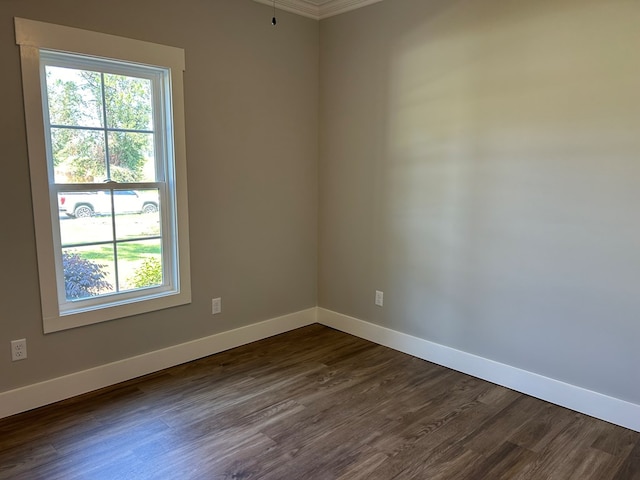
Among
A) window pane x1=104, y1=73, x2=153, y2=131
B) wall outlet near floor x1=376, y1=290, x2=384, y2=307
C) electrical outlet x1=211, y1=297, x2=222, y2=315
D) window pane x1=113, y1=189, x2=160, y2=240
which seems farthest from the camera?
wall outlet near floor x1=376, y1=290, x2=384, y2=307

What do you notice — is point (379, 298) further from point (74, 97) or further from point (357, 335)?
point (74, 97)

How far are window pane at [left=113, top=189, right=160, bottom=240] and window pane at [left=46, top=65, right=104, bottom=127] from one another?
0.47m

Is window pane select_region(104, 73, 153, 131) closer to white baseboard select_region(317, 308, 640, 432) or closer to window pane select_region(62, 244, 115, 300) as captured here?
window pane select_region(62, 244, 115, 300)

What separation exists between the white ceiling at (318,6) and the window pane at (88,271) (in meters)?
2.14

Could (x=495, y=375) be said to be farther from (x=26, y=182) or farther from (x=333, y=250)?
(x=26, y=182)

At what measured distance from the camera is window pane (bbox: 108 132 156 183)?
2818mm

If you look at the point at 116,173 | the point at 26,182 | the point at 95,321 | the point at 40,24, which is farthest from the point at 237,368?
the point at 40,24

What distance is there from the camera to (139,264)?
301 cm

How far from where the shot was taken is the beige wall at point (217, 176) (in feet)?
8.00

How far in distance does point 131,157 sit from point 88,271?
77 cm

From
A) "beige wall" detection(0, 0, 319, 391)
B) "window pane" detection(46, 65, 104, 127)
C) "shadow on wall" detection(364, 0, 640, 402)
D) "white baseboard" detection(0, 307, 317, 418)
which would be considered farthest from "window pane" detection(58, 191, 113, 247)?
"shadow on wall" detection(364, 0, 640, 402)

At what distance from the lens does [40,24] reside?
2385 mm

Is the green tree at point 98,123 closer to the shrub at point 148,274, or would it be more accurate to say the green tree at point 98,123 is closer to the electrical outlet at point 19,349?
the shrub at point 148,274

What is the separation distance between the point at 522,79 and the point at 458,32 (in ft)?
1.82
